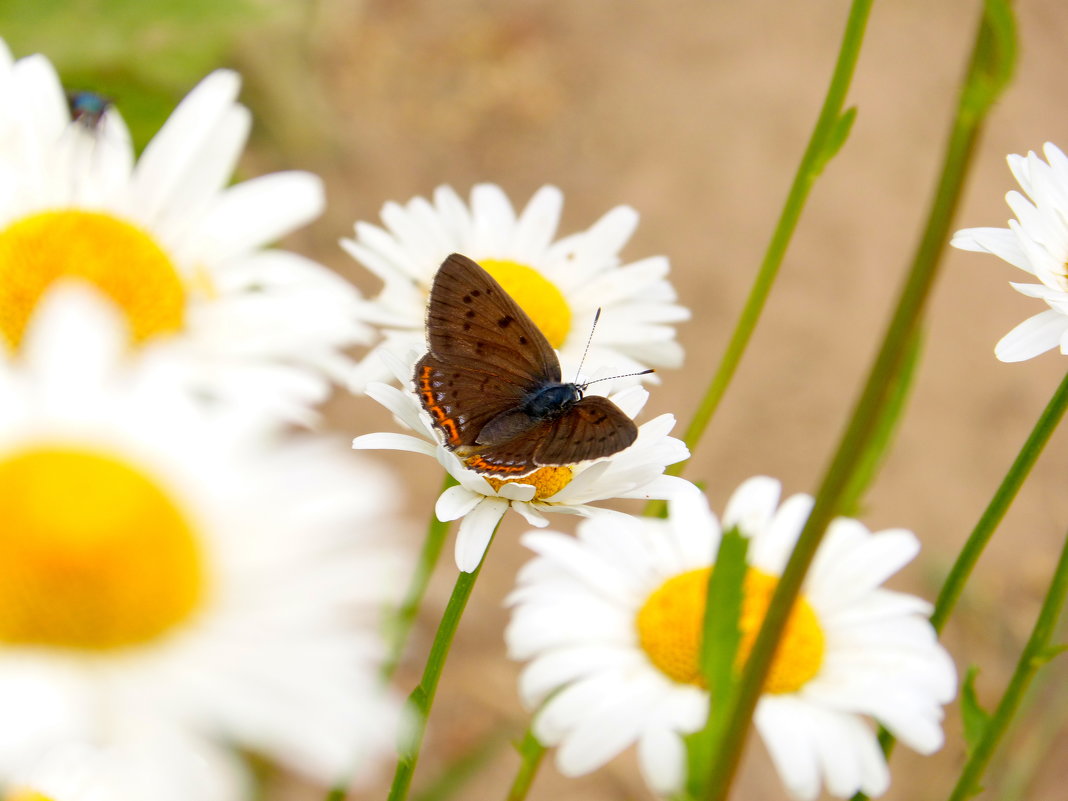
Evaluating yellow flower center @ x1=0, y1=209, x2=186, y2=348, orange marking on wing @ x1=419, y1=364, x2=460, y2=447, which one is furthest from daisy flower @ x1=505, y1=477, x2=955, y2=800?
yellow flower center @ x1=0, y1=209, x2=186, y2=348

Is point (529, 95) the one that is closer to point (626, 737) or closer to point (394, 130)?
point (394, 130)

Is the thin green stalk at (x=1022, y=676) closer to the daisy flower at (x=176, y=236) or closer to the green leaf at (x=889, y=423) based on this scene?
the green leaf at (x=889, y=423)

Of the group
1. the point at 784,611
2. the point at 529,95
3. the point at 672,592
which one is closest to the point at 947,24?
the point at 529,95

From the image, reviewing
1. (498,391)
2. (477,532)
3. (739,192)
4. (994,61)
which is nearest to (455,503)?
(477,532)

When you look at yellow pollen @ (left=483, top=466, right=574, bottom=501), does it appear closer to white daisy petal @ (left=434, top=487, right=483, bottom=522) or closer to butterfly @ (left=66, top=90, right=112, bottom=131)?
white daisy petal @ (left=434, top=487, right=483, bottom=522)

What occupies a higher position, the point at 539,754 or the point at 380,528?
the point at 380,528
